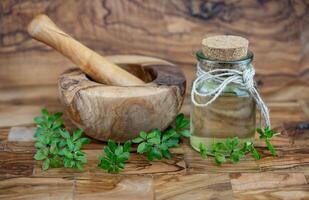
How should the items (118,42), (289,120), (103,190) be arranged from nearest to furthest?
(103,190), (289,120), (118,42)

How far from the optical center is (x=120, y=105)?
3.10ft

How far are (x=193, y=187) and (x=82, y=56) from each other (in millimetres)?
286

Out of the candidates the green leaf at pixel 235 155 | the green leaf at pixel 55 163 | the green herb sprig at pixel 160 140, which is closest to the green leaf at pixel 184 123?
→ the green herb sprig at pixel 160 140

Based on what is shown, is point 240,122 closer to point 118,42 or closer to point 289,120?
point 289,120

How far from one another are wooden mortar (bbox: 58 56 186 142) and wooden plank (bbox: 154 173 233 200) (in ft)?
0.32

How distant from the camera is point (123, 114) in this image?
96 cm

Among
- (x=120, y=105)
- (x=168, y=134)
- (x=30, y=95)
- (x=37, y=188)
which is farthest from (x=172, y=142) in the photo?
(x=30, y=95)

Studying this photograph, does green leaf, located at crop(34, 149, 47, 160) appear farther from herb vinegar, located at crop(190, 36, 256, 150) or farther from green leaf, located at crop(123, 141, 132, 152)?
herb vinegar, located at crop(190, 36, 256, 150)

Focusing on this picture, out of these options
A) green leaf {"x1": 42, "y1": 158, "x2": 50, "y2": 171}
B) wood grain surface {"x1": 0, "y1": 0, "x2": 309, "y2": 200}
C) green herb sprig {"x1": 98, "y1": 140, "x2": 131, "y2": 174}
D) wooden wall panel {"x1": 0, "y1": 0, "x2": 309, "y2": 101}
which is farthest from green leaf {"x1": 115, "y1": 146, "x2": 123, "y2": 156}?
wooden wall panel {"x1": 0, "y1": 0, "x2": 309, "y2": 101}

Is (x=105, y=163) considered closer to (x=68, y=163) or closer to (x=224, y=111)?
(x=68, y=163)

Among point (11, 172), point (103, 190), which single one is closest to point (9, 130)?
point (11, 172)

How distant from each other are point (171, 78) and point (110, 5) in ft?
0.92

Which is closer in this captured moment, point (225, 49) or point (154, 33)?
point (225, 49)

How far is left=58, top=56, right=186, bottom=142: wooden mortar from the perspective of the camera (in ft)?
3.11
